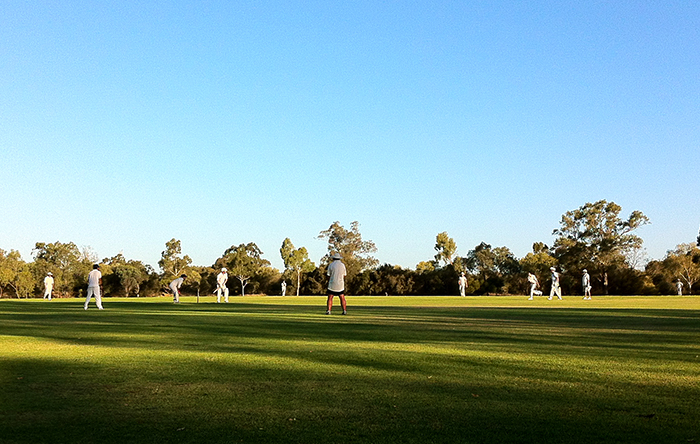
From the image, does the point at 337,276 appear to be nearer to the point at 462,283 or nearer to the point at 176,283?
the point at 176,283

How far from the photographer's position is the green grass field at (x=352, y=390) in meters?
4.45

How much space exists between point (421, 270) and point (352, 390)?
83633 millimetres

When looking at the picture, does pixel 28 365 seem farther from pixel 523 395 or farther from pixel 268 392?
pixel 523 395

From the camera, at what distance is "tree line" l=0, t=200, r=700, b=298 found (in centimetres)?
7344

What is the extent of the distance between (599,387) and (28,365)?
21.0 feet

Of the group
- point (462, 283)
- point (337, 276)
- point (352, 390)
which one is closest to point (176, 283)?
point (337, 276)

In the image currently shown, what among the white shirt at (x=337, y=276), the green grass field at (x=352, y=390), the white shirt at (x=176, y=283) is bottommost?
the green grass field at (x=352, y=390)

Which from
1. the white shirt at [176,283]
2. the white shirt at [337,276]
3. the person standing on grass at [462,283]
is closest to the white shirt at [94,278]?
the white shirt at [176,283]

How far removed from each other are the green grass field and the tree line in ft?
210

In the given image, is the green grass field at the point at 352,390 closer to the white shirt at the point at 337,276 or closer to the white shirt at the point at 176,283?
the white shirt at the point at 337,276

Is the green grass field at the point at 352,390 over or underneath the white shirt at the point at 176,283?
underneath

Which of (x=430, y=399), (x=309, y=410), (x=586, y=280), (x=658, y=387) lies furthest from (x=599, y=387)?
(x=586, y=280)

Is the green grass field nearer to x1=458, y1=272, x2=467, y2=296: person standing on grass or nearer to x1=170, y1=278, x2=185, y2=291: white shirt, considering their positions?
x1=170, y1=278, x2=185, y2=291: white shirt

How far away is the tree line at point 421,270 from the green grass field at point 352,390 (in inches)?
2525
